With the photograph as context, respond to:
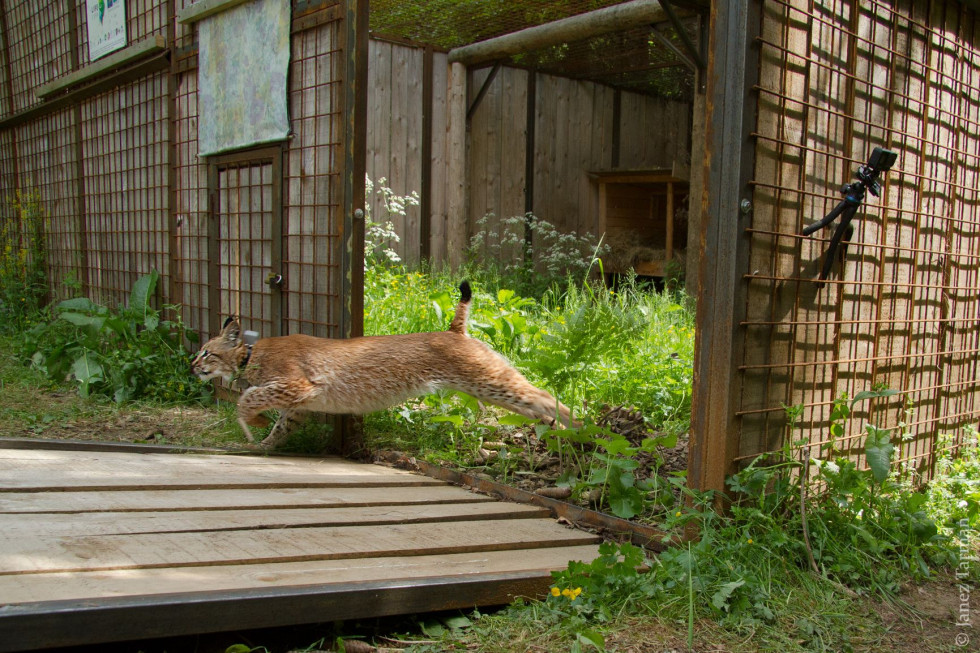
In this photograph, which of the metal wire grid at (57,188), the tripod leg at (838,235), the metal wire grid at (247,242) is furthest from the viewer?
the metal wire grid at (57,188)

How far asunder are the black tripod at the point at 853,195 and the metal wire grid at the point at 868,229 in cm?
12

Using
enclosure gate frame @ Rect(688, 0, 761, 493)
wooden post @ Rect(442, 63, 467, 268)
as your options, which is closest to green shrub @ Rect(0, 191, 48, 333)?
wooden post @ Rect(442, 63, 467, 268)

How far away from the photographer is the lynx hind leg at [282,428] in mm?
5684

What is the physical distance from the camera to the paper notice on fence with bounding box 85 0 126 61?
8.73 m

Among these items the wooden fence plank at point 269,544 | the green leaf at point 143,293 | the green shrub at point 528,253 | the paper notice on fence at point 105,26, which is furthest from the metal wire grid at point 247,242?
the green shrub at point 528,253

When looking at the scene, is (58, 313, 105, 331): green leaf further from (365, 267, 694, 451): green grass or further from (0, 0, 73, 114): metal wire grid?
(0, 0, 73, 114): metal wire grid

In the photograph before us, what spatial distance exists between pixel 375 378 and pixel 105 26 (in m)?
6.20

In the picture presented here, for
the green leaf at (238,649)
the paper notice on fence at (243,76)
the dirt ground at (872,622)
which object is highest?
the paper notice on fence at (243,76)

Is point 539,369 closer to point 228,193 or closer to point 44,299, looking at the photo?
point 228,193

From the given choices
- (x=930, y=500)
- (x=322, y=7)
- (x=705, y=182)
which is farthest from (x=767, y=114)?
(x=322, y=7)

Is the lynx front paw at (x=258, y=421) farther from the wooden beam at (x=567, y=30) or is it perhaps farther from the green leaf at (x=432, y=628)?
the wooden beam at (x=567, y=30)

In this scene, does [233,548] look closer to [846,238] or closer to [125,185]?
[846,238]

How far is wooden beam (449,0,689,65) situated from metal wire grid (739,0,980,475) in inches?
215

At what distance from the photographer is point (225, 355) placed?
242 inches
